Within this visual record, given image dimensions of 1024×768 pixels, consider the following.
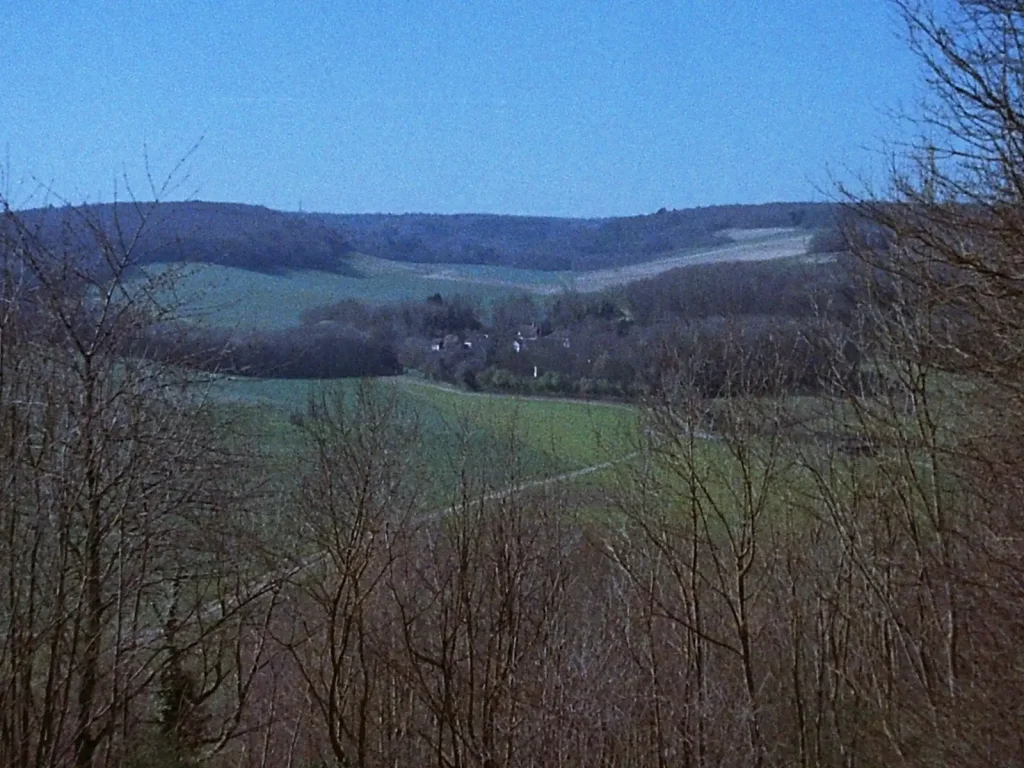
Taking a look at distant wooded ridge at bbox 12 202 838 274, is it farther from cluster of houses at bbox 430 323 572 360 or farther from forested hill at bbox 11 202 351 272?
cluster of houses at bbox 430 323 572 360

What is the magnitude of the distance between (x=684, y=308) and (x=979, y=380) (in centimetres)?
608

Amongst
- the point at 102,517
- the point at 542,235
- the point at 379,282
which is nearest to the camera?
the point at 102,517

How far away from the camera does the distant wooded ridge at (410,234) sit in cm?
864

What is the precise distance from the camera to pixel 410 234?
84.1 feet

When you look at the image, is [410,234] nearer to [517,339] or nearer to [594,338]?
[517,339]

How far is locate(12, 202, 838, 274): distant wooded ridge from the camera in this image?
8.64 m

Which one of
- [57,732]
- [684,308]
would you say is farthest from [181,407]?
[684,308]

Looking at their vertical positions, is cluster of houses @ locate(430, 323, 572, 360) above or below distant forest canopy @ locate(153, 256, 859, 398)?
below

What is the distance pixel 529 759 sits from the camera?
30.6 ft

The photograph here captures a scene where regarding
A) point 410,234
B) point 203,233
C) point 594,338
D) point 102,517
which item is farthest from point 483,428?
point 410,234

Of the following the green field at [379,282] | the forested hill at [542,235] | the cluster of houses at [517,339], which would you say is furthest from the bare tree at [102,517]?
the forested hill at [542,235]

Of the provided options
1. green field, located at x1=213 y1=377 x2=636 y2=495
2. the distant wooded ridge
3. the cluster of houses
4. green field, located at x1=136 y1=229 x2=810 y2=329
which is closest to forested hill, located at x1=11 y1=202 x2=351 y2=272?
the distant wooded ridge

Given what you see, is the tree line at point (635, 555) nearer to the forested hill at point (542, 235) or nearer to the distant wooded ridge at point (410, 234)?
the distant wooded ridge at point (410, 234)

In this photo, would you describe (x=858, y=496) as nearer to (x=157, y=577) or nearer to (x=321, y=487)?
(x=321, y=487)
